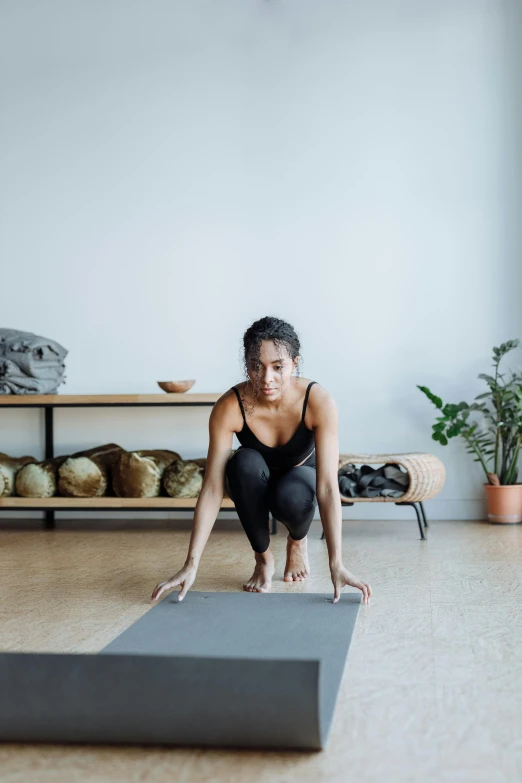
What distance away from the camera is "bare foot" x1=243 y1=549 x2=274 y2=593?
9.19 ft

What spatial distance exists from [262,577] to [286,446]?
0.43m

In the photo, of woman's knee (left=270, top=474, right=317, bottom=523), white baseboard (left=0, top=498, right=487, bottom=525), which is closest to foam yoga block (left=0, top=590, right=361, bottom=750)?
woman's knee (left=270, top=474, right=317, bottom=523)

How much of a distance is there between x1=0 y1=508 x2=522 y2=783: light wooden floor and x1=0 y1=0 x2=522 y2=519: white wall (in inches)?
31.6

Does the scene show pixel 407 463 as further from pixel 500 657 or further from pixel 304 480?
pixel 500 657

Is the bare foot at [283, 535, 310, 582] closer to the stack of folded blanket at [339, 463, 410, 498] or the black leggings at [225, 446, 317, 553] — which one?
the black leggings at [225, 446, 317, 553]

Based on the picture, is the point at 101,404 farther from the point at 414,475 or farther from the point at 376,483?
the point at 414,475

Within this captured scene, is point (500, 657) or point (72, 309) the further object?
point (72, 309)

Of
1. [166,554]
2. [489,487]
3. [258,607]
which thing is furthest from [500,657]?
[489,487]

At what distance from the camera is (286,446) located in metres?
2.84

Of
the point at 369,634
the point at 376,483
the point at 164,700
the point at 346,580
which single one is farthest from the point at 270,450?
the point at 164,700

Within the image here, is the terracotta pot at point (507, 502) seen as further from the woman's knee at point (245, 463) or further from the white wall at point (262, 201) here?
the woman's knee at point (245, 463)

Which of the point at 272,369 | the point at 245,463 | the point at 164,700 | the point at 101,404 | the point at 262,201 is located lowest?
the point at 164,700

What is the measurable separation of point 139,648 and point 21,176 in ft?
11.2

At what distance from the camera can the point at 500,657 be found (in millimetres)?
2043
